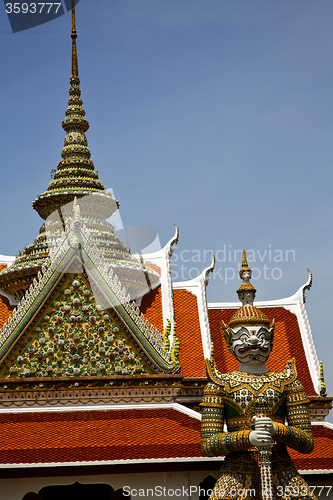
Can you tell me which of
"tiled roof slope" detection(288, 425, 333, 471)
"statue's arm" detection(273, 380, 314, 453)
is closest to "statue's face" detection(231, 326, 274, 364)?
"statue's arm" detection(273, 380, 314, 453)

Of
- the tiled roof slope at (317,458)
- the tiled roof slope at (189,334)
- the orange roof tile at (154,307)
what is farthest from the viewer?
the orange roof tile at (154,307)

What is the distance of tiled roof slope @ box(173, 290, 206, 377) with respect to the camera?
11.9 meters

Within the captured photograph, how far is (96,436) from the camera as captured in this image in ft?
28.7

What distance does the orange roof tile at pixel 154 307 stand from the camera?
12366 millimetres

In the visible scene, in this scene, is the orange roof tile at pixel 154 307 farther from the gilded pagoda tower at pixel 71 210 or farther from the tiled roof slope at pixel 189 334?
the tiled roof slope at pixel 189 334

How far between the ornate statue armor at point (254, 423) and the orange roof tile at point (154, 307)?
16.7 feet

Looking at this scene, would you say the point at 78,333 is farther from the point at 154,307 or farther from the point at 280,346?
the point at 280,346

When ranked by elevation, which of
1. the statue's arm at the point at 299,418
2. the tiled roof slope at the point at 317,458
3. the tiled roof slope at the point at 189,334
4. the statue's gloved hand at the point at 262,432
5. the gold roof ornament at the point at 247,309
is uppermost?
the tiled roof slope at the point at 189,334

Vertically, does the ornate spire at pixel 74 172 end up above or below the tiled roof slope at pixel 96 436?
above

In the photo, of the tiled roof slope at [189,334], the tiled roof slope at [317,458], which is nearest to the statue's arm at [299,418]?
the tiled roof slope at [317,458]

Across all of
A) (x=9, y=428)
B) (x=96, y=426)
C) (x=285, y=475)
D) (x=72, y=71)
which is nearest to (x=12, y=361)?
(x=9, y=428)

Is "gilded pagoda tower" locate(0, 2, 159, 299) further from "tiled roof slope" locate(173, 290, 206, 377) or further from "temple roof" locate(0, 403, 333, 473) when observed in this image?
"temple roof" locate(0, 403, 333, 473)

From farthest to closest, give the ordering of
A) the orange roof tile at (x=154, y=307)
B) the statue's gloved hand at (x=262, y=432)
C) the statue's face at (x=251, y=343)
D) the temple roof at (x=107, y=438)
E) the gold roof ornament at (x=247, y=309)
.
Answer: the orange roof tile at (x=154, y=307) → the temple roof at (x=107, y=438) → the gold roof ornament at (x=247, y=309) → the statue's face at (x=251, y=343) → the statue's gloved hand at (x=262, y=432)

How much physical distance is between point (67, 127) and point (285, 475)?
34.9ft
